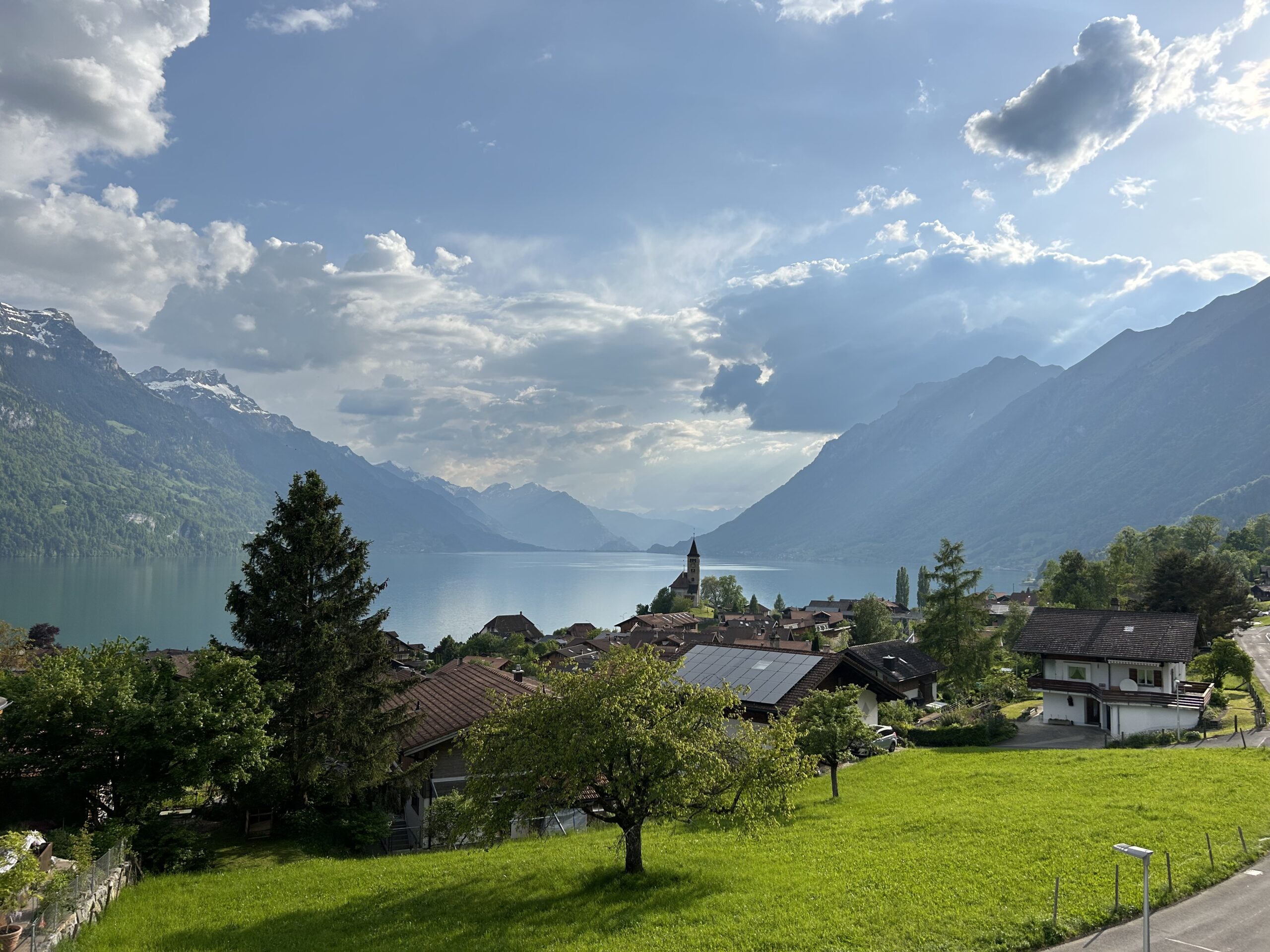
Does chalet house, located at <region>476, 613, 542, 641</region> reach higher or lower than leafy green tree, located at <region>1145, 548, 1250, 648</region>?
lower

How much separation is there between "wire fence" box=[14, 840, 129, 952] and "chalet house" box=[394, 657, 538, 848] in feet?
32.3

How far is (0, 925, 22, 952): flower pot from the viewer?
12.5m

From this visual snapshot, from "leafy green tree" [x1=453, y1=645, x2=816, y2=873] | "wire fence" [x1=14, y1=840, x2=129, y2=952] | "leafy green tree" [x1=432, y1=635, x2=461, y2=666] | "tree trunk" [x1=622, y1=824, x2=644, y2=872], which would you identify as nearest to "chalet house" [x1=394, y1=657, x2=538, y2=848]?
"leafy green tree" [x1=453, y1=645, x2=816, y2=873]

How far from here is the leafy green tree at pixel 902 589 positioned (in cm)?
18312

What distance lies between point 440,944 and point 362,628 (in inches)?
552

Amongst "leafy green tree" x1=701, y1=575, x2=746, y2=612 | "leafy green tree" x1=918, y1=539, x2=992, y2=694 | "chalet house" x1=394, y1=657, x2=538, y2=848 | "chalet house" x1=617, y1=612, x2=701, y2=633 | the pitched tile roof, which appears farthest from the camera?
"leafy green tree" x1=701, y1=575, x2=746, y2=612

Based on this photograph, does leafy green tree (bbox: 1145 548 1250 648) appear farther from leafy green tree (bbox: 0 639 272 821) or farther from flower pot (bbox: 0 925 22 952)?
flower pot (bbox: 0 925 22 952)

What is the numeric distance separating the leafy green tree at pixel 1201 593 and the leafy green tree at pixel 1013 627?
1103 cm

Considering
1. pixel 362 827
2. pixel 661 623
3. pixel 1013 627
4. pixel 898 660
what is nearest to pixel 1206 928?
pixel 362 827

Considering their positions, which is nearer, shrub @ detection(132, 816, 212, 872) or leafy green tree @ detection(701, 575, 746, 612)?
shrub @ detection(132, 816, 212, 872)

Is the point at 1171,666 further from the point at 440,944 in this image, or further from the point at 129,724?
the point at 129,724

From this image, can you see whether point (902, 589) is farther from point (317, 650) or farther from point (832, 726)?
point (317, 650)

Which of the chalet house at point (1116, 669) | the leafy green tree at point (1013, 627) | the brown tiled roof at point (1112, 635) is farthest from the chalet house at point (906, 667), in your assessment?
the brown tiled roof at point (1112, 635)

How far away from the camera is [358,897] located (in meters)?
17.2
